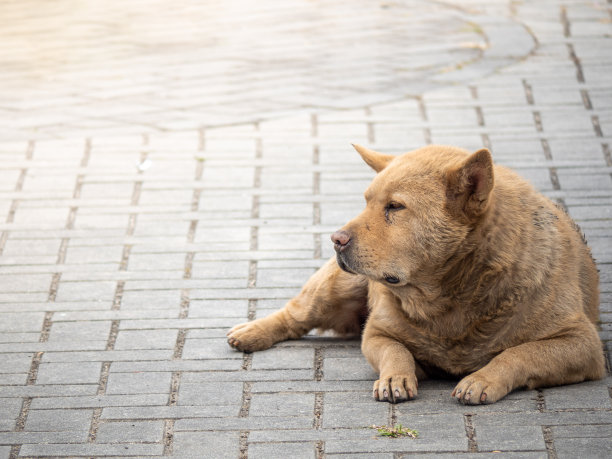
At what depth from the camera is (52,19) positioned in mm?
11586

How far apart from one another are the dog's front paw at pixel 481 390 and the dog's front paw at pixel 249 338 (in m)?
1.28

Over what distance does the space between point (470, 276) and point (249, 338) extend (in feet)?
4.63

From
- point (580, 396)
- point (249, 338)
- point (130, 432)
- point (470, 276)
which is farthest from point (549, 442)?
point (130, 432)

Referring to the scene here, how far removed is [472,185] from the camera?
4336mm

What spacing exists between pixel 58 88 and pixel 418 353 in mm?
5705

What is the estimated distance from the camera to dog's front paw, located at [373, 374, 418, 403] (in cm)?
457

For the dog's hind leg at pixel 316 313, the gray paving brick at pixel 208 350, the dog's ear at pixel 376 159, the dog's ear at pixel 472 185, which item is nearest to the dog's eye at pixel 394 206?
the dog's ear at pixel 472 185

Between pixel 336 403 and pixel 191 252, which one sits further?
pixel 191 252

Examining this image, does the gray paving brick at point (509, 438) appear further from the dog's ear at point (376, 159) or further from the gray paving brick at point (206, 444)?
the dog's ear at point (376, 159)

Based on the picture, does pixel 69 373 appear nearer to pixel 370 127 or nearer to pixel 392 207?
pixel 392 207

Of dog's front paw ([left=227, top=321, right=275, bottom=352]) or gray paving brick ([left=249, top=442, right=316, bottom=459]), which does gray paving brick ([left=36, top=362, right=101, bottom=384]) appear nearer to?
dog's front paw ([left=227, top=321, right=275, bottom=352])

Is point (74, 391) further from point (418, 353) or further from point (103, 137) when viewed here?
point (103, 137)

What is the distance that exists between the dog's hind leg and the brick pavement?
4.1 inches

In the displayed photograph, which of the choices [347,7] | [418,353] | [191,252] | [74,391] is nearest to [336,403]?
[418,353]
